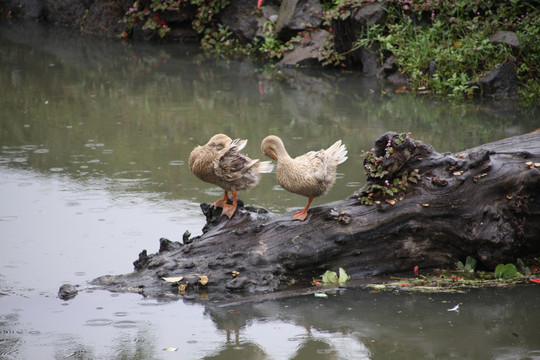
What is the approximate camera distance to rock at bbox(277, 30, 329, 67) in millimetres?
13345

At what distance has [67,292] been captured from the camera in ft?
14.4

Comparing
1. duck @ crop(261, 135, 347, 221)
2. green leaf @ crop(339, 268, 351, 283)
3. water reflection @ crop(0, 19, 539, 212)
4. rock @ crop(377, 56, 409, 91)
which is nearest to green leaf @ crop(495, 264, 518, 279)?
green leaf @ crop(339, 268, 351, 283)

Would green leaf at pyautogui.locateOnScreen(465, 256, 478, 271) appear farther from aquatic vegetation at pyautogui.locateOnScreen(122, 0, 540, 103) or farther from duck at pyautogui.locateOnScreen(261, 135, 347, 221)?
aquatic vegetation at pyautogui.locateOnScreen(122, 0, 540, 103)

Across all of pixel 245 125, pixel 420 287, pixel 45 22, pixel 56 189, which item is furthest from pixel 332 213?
pixel 45 22

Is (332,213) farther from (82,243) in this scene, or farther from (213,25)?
(213,25)

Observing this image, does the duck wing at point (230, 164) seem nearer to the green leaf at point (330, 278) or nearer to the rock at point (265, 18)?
the green leaf at point (330, 278)

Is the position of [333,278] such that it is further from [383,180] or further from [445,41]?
[445,41]

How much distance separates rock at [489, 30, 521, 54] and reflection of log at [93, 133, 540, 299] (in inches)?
259

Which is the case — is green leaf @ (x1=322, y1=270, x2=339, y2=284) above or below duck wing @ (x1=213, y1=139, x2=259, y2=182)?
below

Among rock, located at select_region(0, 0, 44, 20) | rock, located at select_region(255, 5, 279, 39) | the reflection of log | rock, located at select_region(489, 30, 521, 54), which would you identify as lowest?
the reflection of log

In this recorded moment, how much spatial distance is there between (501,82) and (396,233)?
6685mm

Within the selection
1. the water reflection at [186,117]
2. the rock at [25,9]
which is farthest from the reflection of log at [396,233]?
the rock at [25,9]

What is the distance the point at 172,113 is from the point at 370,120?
2847 millimetres

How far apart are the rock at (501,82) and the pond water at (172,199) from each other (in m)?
0.56
